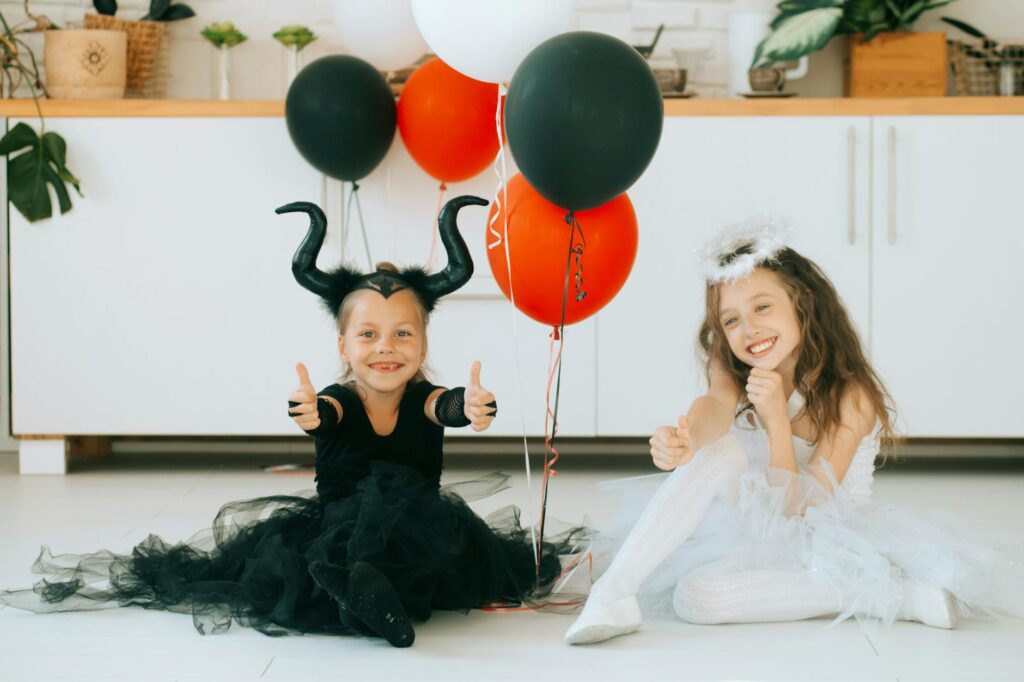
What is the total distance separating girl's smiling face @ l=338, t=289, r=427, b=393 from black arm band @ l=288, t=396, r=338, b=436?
79 mm

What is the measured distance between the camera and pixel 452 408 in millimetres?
1862

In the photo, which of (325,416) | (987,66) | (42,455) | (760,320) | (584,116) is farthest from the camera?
(987,66)

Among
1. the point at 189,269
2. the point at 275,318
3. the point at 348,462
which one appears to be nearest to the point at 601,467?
the point at 275,318

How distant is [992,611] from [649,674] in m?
0.58

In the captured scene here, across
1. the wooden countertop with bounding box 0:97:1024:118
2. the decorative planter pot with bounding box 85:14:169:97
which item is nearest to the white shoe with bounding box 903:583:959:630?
the wooden countertop with bounding box 0:97:1024:118

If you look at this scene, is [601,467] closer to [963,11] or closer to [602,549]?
[602,549]

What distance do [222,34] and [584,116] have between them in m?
1.90

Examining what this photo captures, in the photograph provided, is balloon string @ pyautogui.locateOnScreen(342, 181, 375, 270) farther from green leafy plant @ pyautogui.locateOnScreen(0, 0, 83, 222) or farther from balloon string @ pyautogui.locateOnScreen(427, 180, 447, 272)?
green leafy plant @ pyautogui.locateOnScreen(0, 0, 83, 222)

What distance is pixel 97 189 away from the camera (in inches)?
118

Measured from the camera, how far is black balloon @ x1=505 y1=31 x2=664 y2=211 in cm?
162

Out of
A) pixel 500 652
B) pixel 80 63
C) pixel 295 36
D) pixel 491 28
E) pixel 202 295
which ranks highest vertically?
pixel 295 36

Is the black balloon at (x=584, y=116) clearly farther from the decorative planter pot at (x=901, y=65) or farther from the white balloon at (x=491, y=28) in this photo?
the decorative planter pot at (x=901, y=65)

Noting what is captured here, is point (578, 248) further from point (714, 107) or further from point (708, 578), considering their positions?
point (714, 107)

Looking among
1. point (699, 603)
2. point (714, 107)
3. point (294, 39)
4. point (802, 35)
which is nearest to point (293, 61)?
Answer: point (294, 39)
